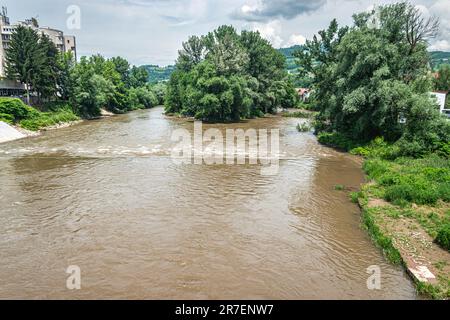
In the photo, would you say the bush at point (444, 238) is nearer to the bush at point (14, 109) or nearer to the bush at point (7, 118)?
the bush at point (7, 118)

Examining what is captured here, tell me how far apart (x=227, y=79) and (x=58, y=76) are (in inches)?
1014

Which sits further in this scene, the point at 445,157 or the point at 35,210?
the point at 445,157

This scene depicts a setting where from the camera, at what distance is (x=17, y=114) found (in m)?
36.5

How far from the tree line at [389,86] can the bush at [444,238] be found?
12.0m

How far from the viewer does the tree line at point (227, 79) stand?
155 ft

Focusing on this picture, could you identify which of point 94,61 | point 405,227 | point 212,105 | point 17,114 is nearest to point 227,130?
point 212,105

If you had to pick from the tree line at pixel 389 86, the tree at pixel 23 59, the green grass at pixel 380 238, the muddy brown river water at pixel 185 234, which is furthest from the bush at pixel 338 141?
the tree at pixel 23 59

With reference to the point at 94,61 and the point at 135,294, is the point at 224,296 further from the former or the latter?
the point at 94,61

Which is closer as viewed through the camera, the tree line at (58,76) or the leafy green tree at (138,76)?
the tree line at (58,76)

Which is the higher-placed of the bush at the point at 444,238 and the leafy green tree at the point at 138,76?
the leafy green tree at the point at 138,76

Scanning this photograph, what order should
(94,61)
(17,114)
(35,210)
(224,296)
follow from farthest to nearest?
(94,61) < (17,114) < (35,210) < (224,296)

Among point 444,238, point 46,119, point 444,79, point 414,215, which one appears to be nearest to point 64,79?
point 46,119

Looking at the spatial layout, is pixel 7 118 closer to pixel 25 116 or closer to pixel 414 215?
pixel 25 116

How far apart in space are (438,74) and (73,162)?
220 ft
